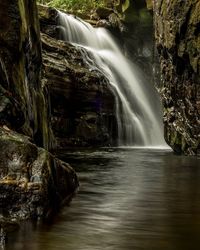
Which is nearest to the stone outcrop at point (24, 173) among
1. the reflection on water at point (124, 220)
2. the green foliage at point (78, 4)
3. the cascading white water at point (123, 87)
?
the reflection on water at point (124, 220)

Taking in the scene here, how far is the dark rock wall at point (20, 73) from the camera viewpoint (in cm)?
915

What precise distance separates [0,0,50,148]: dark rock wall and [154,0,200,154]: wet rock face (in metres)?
5.67

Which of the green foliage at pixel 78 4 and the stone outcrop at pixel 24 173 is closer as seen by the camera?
the stone outcrop at pixel 24 173

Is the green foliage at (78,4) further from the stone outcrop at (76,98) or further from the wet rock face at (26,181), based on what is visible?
the wet rock face at (26,181)

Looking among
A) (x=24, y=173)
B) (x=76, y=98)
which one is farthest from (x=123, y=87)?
(x=24, y=173)

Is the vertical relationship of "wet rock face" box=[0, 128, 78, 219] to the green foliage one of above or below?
below

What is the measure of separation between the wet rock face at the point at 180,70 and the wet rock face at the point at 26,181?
11800 mm

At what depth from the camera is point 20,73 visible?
13188 mm

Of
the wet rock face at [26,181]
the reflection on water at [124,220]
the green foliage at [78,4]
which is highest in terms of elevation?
the green foliage at [78,4]

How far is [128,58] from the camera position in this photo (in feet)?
111

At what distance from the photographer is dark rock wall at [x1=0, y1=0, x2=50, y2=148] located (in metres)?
9.15

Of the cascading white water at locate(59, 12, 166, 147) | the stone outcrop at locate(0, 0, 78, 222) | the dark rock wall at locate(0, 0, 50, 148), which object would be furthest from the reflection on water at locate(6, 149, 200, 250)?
the cascading white water at locate(59, 12, 166, 147)

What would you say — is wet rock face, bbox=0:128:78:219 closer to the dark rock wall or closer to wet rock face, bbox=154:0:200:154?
the dark rock wall

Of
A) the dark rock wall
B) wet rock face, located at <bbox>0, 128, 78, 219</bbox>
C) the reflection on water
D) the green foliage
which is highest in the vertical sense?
the green foliage
